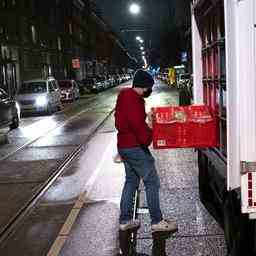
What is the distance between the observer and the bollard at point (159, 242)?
19.4ft

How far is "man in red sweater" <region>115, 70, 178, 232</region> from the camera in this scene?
611cm

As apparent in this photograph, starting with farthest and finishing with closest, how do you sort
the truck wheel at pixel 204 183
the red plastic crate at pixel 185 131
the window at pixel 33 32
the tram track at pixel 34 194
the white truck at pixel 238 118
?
the window at pixel 33 32 → the truck wheel at pixel 204 183 → the tram track at pixel 34 194 → the red plastic crate at pixel 185 131 → the white truck at pixel 238 118

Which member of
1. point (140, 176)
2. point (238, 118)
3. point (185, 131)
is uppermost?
point (238, 118)

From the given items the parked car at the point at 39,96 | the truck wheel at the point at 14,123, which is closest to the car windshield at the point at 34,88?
the parked car at the point at 39,96

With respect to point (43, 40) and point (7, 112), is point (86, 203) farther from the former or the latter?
point (43, 40)

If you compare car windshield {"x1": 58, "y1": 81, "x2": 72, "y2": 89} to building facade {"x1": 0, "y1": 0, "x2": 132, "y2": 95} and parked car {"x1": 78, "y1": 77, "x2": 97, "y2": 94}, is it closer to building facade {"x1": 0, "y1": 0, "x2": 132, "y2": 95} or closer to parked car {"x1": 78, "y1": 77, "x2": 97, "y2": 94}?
building facade {"x1": 0, "y1": 0, "x2": 132, "y2": 95}

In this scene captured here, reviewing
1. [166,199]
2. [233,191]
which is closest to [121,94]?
[233,191]

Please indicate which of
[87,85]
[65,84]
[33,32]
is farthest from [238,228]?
[33,32]

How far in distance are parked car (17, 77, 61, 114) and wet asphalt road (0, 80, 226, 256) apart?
12706mm

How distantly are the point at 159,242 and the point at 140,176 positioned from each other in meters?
0.73

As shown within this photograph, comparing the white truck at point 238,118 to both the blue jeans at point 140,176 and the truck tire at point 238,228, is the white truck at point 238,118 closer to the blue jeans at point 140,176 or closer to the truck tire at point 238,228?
the truck tire at point 238,228

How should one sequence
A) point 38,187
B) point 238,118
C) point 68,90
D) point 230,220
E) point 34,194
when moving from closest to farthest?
point 238,118, point 230,220, point 34,194, point 38,187, point 68,90

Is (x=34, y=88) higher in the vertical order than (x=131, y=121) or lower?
lower

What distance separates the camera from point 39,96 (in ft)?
93.6
